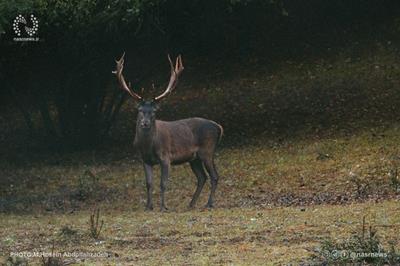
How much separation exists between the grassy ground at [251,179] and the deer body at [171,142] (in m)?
0.46

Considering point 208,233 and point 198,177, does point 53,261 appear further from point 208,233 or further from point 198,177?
point 198,177

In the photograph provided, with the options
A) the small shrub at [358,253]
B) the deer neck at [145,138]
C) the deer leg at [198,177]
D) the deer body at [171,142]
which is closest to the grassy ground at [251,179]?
the small shrub at [358,253]

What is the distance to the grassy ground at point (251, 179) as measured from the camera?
11.0 m

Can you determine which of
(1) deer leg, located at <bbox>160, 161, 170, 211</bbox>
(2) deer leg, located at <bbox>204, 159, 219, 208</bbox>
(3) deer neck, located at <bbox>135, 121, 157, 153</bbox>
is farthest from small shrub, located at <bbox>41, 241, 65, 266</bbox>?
(2) deer leg, located at <bbox>204, 159, 219, 208</bbox>

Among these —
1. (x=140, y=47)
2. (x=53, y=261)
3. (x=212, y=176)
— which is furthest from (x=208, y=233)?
(x=140, y=47)

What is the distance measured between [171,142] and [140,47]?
566cm

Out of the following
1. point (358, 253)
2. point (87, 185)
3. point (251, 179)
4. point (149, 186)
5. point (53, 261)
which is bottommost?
point (87, 185)

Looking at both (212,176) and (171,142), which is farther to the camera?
(212,176)

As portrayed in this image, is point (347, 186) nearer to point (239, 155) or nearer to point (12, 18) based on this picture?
point (239, 155)

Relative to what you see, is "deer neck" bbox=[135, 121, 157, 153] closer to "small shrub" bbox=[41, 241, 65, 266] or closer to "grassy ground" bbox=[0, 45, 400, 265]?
"grassy ground" bbox=[0, 45, 400, 265]

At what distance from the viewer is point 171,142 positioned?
51.7ft

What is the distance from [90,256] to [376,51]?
16.1 metres

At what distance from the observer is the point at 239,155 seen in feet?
64.6

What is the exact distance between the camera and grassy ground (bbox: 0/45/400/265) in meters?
11.0
